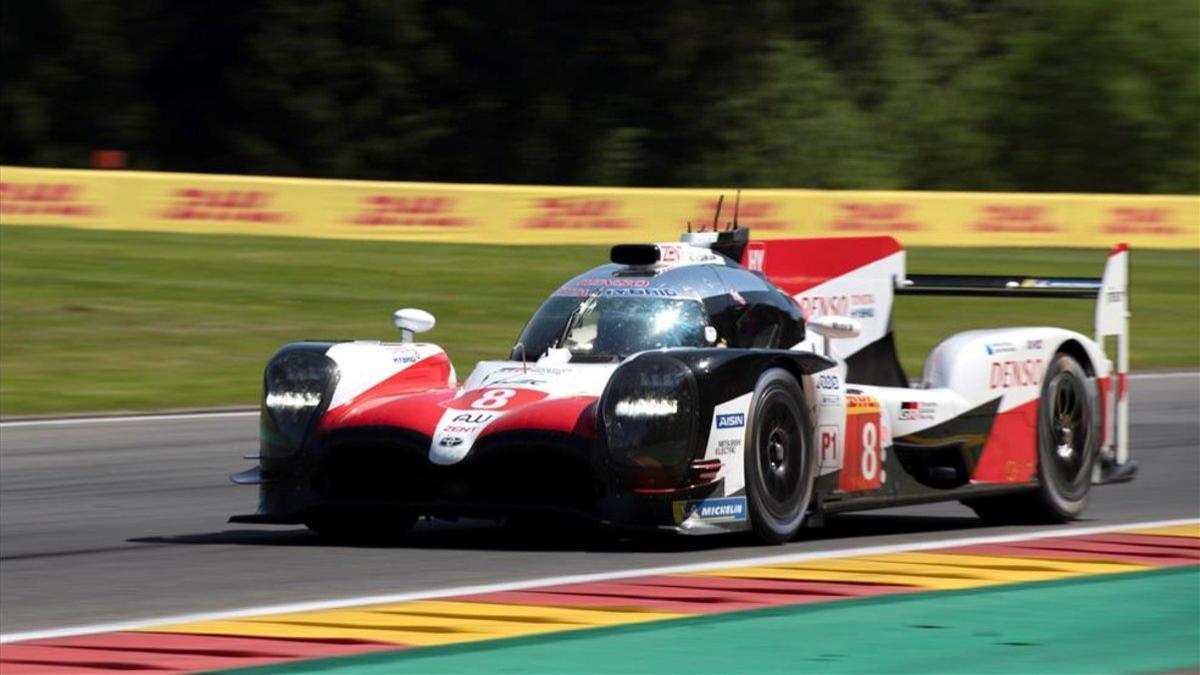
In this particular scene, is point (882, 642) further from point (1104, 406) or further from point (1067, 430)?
point (1104, 406)

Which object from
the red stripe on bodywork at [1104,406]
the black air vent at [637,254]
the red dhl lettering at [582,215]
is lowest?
the red stripe on bodywork at [1104,406]

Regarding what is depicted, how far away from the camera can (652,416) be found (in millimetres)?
8023

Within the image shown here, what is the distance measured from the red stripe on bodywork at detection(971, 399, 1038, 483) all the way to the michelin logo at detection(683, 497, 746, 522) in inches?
65.6

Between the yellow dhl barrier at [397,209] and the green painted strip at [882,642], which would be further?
the yellow dhl barrier at [397,209]

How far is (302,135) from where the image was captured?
3772cm

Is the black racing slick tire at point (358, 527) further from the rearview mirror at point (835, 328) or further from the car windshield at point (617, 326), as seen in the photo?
the rearview mirror at point (835, 328)

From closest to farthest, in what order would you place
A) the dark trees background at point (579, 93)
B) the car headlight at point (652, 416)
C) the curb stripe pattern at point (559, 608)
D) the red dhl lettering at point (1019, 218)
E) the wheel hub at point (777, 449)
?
the curb stripe pattern at point (559, 608), the car headlight at point (652, 416), the wheel hub at point (777, 449), the red dhl lettering at point (1019, 218), the dark trees background at point (579, 93)

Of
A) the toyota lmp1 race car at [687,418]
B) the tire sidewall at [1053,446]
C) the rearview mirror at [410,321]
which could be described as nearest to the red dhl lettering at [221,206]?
the toyota lmp1 race car at [687,418]

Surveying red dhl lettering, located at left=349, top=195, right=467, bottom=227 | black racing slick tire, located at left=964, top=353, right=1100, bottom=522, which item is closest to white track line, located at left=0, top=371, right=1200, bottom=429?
black racing slick tire, located at left=964, top=353, right=1100, bottom=522

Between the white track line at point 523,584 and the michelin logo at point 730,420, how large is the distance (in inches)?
19.3

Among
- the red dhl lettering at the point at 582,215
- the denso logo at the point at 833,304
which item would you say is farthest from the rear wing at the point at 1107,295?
the red dhl lettering at the point at 582,215

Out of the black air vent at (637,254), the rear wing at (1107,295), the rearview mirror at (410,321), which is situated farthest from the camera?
the rear wing at (1107,295)

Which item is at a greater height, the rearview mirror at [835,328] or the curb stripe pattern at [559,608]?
the rearview mirror at [835,328]

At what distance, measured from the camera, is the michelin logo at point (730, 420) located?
26.7 ft
